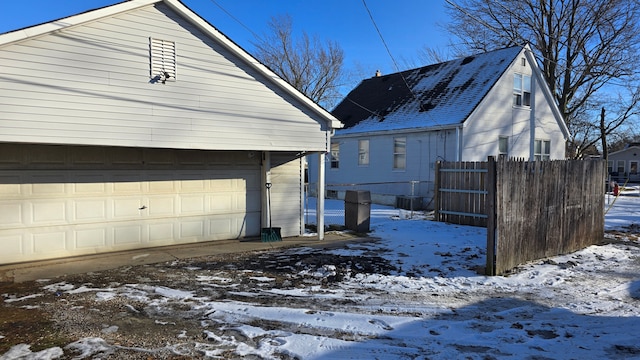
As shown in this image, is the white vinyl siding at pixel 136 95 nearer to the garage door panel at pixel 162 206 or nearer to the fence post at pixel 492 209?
the garage door panel at pixel 162 206

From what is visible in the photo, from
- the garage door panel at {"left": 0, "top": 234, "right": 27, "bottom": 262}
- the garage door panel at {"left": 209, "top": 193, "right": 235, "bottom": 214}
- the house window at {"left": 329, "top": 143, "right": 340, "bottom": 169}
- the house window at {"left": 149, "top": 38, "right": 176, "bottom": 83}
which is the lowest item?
the garage door panel at {"left": 0, "top": 234, "right": 27, "bottom": 262}

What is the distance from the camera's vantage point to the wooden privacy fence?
729 cm

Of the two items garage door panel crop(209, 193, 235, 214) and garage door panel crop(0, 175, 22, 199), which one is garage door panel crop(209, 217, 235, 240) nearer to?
garage door panel crop(209, 193, 235, 214)

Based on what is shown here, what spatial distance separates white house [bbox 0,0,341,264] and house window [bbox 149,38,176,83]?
2cm

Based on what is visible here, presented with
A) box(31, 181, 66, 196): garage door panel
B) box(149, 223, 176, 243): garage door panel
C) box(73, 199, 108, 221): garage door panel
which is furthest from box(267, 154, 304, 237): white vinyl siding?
box(31, 181, 66, 196): garage door panel

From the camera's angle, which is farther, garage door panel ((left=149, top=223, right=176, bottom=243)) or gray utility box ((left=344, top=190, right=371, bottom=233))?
gray utility box ((left=344, top=190, right=371, bottom=233))

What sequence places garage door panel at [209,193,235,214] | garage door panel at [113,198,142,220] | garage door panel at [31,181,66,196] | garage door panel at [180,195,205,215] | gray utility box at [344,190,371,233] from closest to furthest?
garage door panel at [31,181,66,196]
garage door panel at [113,198,142,220]
garage door panel at [180,195,205,215]
garage door panel at [209,193,235,214]
gray utility box at [344,190,371,233]

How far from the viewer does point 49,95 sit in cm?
706

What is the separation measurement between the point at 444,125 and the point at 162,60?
1144cm

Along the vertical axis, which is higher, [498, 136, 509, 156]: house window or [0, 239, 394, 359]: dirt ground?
[498, 136, 509, 156]: house window

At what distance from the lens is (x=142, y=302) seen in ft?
19.0

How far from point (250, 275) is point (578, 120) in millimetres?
38020

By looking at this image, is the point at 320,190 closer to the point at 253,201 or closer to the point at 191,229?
the point at 253,201

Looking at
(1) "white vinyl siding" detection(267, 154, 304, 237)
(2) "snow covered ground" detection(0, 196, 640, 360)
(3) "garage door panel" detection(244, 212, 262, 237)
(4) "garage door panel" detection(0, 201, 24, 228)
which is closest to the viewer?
(2) "snow covered ground" detection(0, 196, 640, 360)
